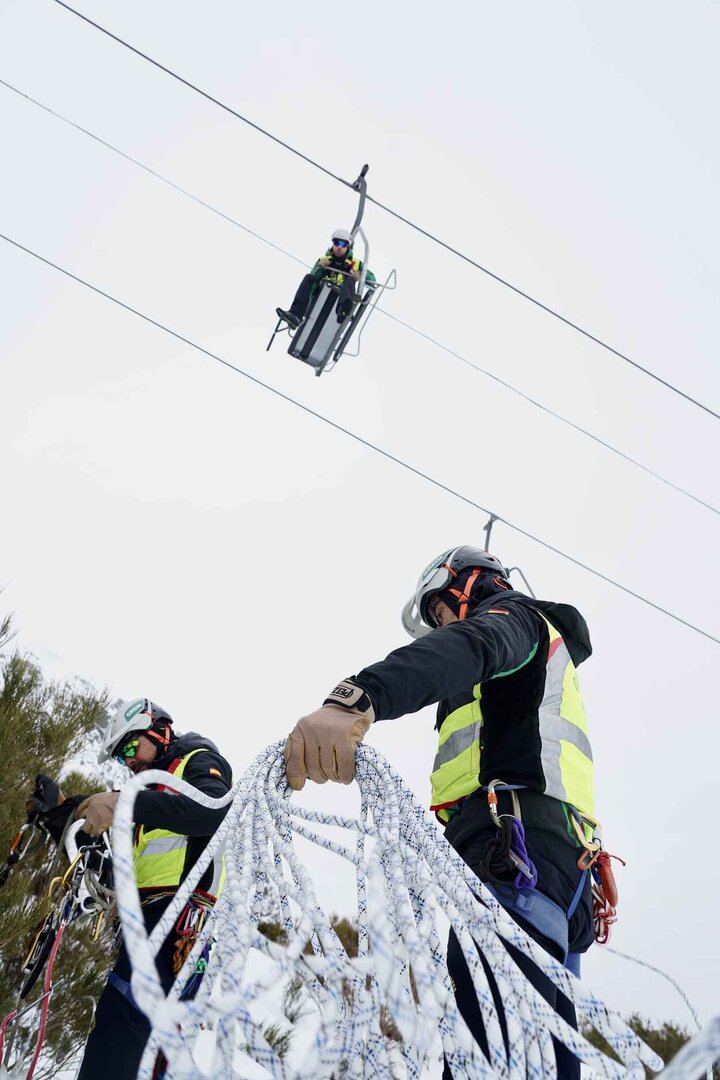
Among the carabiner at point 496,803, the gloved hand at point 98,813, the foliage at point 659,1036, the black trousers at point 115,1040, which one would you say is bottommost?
the foliage at point 659,1036

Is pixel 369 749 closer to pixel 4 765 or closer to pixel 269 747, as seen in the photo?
pixel 269 747

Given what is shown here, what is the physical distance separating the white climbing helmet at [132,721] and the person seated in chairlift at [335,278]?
306cm

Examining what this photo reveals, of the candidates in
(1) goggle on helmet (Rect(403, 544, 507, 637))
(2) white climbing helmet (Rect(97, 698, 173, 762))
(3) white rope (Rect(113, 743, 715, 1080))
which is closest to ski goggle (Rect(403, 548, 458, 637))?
(1) goggle on helmet (Rect(403, 544, 507, 637))

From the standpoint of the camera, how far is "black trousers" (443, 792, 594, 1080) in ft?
5.24

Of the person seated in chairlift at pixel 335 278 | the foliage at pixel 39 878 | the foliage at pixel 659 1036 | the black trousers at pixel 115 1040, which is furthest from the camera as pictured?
the foliage at pixel 659 1036

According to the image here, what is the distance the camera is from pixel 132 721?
13.1 feet

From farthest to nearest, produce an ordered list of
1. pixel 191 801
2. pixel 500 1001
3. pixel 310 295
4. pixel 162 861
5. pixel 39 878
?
pixel 310 295
pixel 39 878
pixel 162 861
pixel 191 801
pixel 500 1001

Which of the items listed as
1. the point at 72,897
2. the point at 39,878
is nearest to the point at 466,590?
the point at 72,897

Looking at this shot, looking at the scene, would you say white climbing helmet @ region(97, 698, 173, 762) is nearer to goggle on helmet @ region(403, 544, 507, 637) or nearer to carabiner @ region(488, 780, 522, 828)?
goggle on helmet @ region(403, 544, 507, 637)

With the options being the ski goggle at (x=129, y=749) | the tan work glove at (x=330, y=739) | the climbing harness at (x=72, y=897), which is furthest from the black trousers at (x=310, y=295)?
the tan work glove at (x=330, y=739)

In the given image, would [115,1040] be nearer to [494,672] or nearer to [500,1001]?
[500,1001]

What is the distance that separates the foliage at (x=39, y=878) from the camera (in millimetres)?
4145

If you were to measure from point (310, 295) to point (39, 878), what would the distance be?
13.5ft

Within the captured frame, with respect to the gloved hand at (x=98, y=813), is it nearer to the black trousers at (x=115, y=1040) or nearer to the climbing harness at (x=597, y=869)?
the black trousers at (x=115, y=1040)
